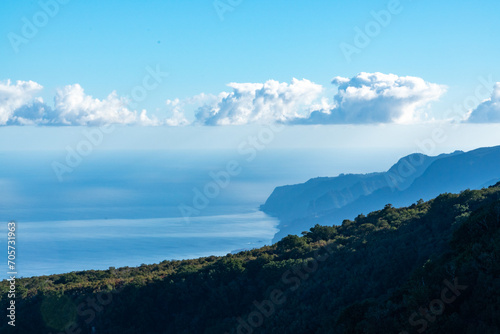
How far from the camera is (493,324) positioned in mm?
7023

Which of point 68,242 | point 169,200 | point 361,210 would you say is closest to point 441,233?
point 68,242

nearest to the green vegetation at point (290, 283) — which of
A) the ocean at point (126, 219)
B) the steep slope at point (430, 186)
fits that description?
the ocean at point (126, 219)

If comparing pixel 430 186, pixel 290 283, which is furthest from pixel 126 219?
pixel 290 283

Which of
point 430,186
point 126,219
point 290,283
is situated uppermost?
point 126,219

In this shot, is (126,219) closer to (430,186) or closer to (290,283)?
(430,186)

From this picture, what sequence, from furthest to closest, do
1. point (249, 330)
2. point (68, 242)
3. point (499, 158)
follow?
1. point (499, 158)
2. point (68, 242)
3. point (249, 330)

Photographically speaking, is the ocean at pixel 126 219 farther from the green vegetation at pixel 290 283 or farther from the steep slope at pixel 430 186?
the green vegetation at pixel 290 283

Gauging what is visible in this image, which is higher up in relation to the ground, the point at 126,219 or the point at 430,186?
the point at 126,219

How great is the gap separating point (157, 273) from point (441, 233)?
12.7 metres

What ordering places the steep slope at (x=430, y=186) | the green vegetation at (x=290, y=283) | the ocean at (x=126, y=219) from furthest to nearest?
the steep slope at (x=430, y=186) → the ocean at (x=126, y=219) → the green vegetation at (x=290, y=283)

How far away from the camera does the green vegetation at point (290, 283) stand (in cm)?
1191

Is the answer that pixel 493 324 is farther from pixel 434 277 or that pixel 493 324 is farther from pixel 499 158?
pixel 499 158

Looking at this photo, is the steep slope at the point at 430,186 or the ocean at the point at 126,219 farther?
the steep slope at the point at 430,186

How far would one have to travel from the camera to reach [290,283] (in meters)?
17.1
